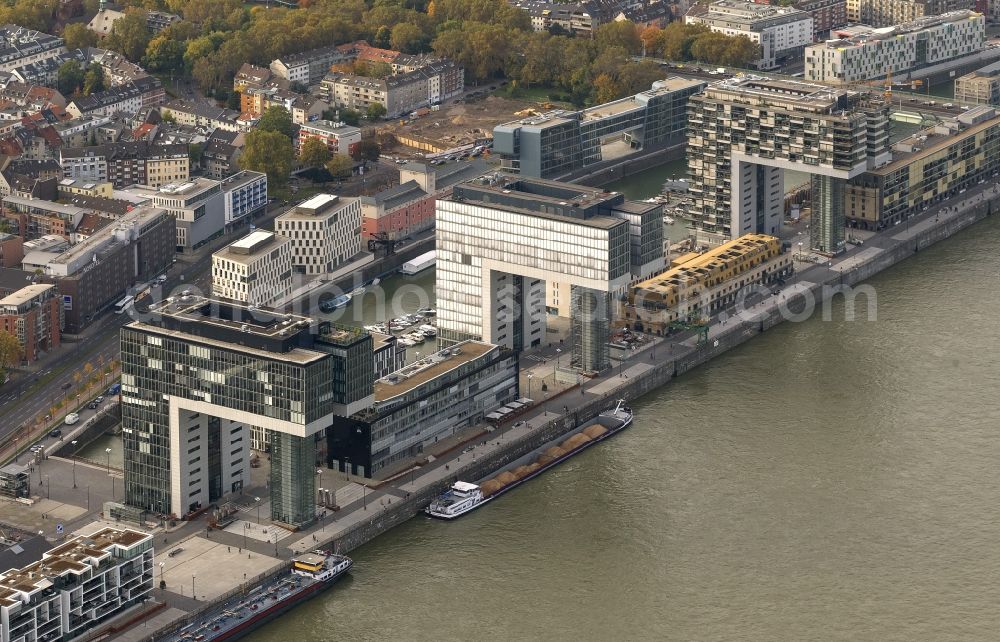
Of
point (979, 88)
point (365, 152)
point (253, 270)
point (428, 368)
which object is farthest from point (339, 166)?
point (979, 88)

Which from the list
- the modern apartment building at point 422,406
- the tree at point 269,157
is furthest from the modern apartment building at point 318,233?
the modern apartment building at point 422,406

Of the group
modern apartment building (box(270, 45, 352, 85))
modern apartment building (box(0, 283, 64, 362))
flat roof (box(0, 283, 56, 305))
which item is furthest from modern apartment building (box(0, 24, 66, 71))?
modern apartment building (box(0, 283, 64, 362))

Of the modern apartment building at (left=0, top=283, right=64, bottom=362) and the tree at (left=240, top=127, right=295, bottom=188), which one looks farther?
the tree at (left=240, top=127, right=295, bottom=188)

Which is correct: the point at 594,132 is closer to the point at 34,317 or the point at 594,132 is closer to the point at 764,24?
the point at 764,24

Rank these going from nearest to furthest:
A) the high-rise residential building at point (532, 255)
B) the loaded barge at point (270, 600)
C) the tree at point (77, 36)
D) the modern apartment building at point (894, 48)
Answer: the loaded barge at point (270, 600) → the high-rise residential building at point (532, 255) → the modern apartment building at point (894, 48) → the tree at point (77, 36)

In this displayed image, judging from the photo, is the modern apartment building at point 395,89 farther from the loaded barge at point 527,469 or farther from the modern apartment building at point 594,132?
the loaded barge at point 527,469

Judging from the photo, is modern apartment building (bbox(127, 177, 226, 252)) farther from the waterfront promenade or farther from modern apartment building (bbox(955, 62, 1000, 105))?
modern apartment building (bbox(955, 62, 1000, 105))
